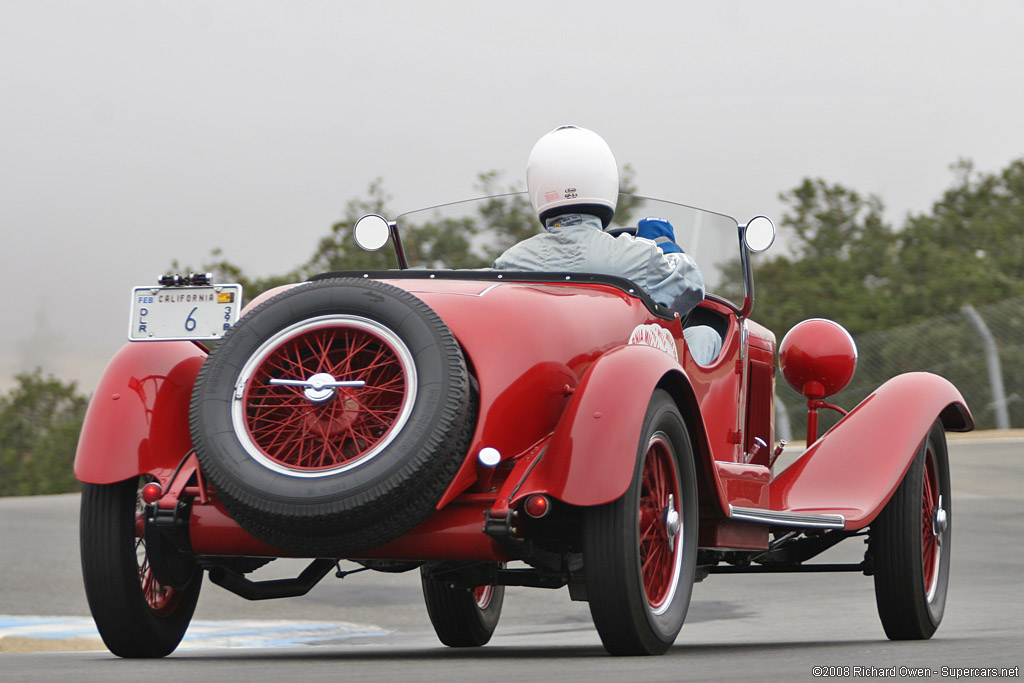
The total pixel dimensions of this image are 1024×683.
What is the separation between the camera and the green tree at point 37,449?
27.9m

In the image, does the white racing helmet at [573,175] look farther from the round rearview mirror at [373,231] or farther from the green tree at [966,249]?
the green tree at [966,249]

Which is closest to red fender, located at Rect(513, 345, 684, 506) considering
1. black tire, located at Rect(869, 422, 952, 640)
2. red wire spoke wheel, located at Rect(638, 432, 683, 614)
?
red wire spoke wheel, located at Rect(638, 432, 683, 614)

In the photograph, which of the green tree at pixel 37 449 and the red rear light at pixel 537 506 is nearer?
the red rear light at pixel 537 506

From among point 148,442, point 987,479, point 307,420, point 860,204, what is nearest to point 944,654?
point 307,420

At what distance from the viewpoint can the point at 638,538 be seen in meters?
4.05

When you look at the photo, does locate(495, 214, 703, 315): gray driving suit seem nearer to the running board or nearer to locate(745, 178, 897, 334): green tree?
the running board

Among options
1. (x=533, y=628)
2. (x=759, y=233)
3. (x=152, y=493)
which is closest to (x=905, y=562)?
(x=759, y=233)

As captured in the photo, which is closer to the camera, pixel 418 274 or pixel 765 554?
pixel 418 274

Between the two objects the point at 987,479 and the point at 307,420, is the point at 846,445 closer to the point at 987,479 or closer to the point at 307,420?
the point at 307,420

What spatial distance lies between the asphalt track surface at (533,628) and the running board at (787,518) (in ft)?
1.43

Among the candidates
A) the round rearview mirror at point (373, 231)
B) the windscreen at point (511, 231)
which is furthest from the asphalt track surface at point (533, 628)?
the round rearview mirror at point (373, 231)

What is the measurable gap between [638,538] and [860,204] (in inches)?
1309

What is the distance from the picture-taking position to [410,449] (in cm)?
389

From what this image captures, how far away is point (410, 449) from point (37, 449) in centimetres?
2683
